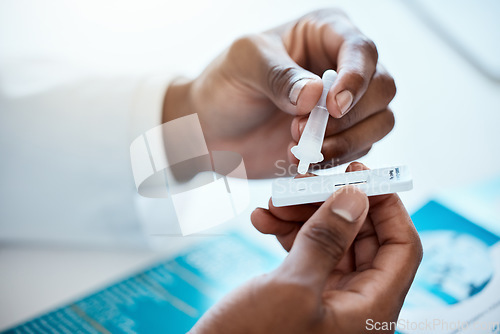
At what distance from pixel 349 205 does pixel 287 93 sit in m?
0.14

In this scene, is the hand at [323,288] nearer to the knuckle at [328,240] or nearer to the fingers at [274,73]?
the knuckle at [328,240]

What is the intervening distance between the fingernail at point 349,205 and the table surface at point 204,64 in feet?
0.62

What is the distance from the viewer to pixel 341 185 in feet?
1.17

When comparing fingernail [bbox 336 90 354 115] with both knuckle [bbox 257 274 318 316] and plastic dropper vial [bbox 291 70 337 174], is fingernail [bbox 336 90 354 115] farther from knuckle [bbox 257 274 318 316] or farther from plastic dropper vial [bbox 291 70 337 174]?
knuckle [bbox 257 274 318 316]

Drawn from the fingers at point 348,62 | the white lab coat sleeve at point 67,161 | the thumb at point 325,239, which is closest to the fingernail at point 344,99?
the fingers at point 348,62

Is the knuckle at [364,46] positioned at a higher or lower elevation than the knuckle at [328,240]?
higher

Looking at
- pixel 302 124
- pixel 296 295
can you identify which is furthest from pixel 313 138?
pixel 296 295

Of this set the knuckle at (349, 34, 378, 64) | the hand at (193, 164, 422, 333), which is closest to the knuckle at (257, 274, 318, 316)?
the hand at (193, 164, 422, 333)

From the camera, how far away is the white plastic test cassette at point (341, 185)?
1.13 feet

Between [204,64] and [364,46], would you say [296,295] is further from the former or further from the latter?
[204,64]

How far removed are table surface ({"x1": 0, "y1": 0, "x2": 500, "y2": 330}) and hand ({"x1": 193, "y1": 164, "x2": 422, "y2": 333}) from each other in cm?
19

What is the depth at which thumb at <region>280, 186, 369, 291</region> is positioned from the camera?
30 cm

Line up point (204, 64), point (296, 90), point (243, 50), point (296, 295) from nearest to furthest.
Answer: point (296, 295)
point (296, 90)
point (243, 50)
point (204, 64)

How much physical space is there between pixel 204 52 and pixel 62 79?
33 cm
